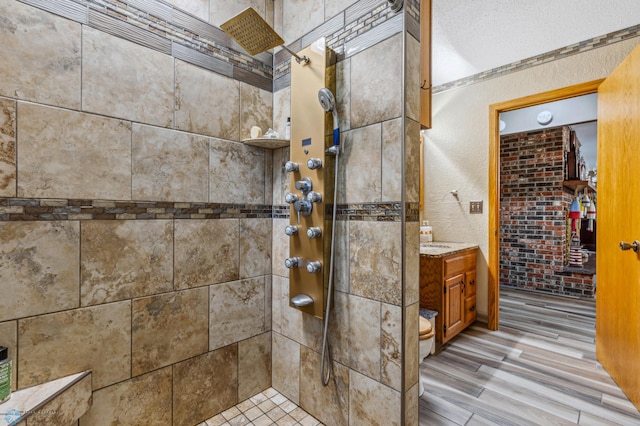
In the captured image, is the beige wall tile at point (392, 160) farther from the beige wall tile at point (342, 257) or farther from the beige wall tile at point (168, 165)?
the beige wall tile at point (168, 165)

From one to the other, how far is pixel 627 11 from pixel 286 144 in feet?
9.00

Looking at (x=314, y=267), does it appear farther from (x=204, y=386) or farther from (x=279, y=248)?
(x=204, y=386)

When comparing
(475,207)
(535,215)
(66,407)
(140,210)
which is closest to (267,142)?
(140,210)

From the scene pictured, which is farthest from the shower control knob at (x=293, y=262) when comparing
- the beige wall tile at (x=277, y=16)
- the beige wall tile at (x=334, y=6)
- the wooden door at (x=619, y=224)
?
the wooden door at (x=619, y=224)

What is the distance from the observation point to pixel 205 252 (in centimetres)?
160

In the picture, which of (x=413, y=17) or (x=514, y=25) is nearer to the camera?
(x=413, y=17)

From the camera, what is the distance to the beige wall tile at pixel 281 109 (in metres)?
1.82

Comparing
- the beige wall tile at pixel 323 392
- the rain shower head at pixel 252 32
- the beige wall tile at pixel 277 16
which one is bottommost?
the beige wall tile at pixel 323 392

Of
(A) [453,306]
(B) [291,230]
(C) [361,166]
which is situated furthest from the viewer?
(A) [453,306]

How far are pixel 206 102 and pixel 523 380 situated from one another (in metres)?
2.69

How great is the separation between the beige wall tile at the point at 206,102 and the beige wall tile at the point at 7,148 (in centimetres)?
58

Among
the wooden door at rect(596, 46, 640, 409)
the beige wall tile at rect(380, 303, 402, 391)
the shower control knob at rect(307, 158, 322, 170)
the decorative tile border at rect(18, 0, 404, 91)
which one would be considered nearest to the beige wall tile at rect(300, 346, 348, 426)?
the beige wall tile at rect(380, 303, 402, 391)

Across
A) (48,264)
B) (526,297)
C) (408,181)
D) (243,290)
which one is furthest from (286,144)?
(526,297)

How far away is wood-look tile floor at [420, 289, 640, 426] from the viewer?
1.71 meters
